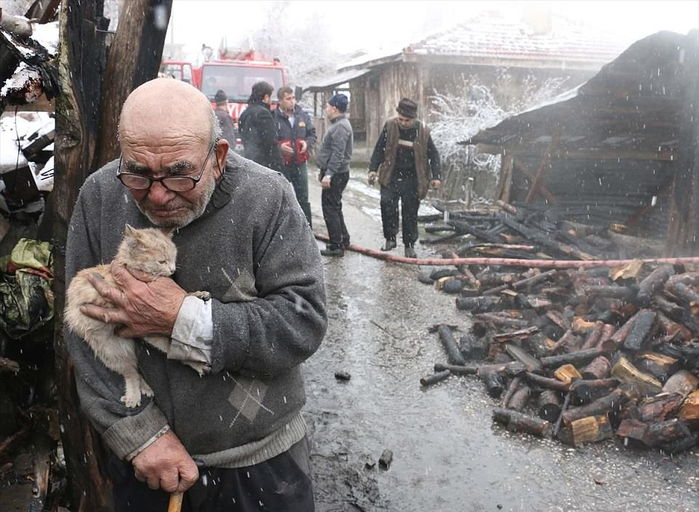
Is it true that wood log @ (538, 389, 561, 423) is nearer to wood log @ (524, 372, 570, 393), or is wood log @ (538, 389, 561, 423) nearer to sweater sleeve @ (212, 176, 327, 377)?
wood log @ (524, 372, 570, 393)

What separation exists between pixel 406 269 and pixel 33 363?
19.2 feet

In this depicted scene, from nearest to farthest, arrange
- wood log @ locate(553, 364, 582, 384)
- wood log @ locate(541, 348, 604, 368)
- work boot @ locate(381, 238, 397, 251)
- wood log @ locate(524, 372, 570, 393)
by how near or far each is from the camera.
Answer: wood log @ locate(524, 372, 570, 393) < wood log @ locate(553, 364, 582, 384) < wood log @ locate(541, 348, 604, 368) < work boot @ locate(381, 238, 397, 251)

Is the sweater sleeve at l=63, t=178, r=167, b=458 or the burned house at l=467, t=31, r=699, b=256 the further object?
the burned house at l=467, t=31, r=699, b=256

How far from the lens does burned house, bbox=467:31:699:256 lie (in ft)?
25.6

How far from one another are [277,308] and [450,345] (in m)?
4.32

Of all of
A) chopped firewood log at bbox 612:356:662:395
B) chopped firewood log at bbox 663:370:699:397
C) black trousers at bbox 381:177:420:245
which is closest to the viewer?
chopped firewood log at bbox 663:370:699:397

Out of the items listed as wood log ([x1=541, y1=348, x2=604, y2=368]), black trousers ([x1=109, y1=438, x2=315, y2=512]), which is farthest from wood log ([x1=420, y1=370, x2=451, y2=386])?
black trousers ([x1=109, y1=438, x2=315, y2=512])

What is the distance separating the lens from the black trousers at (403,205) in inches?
359

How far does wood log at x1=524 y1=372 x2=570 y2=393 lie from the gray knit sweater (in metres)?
3.52

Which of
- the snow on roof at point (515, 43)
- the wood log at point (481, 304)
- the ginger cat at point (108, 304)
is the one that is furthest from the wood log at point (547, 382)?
the snow on roof at point (515, 43)

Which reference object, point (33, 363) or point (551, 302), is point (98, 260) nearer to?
point (33, 363)

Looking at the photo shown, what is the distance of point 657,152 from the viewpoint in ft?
32.9

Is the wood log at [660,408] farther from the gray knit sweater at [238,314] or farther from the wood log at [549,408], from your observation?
the gray knit sweater at [238,314]

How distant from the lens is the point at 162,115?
1.69 meters
